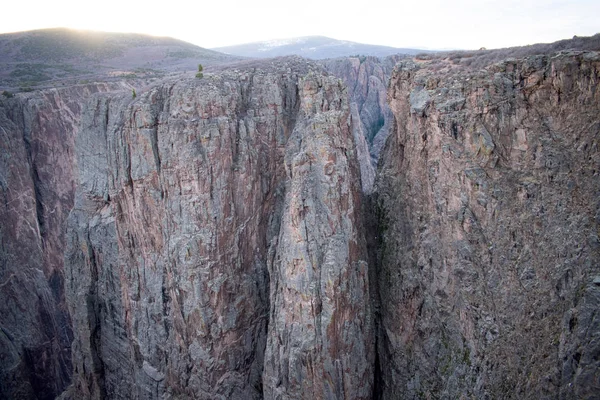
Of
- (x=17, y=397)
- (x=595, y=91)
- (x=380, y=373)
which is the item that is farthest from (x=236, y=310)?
(x=17, y=397)

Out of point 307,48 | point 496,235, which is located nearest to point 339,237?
point 496,235

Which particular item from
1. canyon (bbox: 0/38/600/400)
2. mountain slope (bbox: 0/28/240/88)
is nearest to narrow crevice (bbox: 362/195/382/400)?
canyon (bbox: 0/38/600/400)

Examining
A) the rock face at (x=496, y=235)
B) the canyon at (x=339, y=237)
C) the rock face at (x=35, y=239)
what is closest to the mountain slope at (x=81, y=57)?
the rock face at (x=35, y=239)

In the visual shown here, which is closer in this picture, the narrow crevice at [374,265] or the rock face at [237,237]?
the rock face at [237,237]

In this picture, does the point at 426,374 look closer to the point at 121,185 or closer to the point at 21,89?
the point at 121,185

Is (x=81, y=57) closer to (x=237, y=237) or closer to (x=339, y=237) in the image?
(x=237, y=237)

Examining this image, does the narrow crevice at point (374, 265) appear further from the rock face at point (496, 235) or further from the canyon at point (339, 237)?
the rock face at point (496, 235)
